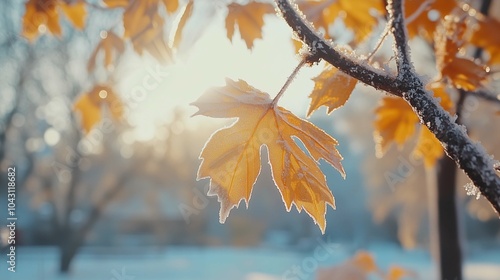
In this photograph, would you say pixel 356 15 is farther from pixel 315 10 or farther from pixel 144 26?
pixel 144 26

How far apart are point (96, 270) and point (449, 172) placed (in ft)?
49.2

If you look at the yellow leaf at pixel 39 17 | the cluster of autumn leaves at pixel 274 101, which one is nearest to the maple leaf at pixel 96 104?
the cluster of autumn leaves at pixel 274 101

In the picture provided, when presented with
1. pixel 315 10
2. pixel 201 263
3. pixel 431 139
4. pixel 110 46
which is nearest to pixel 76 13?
pixel 110 46

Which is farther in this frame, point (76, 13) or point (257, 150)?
point (76, 13)

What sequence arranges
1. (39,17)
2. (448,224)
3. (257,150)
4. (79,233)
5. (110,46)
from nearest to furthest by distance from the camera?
(257,150) < (39,17) < (110,46) < (448,224) < (79,233)

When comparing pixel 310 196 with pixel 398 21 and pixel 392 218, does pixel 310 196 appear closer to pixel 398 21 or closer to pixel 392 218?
pixel 398 21

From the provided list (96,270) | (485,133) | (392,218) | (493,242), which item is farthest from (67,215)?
(493,242)

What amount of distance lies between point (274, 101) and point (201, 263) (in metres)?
18.9

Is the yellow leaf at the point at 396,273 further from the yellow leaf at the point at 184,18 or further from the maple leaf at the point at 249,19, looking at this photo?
the yellow leaf at the point at 184,18

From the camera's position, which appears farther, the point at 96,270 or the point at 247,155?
the point at 96,270

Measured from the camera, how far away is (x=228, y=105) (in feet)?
1.61

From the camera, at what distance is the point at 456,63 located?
71 centimetres

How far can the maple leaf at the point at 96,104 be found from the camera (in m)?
1.47

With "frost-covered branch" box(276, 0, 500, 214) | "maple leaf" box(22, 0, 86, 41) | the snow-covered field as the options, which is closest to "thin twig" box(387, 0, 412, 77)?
"frost-covered branch" box(276, 0, 500, 214)
